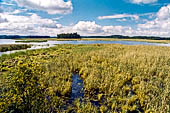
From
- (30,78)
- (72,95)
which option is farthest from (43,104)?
(72,95)

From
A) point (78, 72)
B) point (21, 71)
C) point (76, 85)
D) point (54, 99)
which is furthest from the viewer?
point (78, 72)

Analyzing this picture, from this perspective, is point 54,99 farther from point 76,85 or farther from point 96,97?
point 76,85

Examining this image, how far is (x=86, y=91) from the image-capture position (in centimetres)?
694

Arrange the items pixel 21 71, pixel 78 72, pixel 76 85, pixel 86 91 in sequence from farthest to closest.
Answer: pixel 78 72 < pixel 76 85 < pixel 86 91 < pixel 21 71

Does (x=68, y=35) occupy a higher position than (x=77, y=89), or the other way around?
(x=68, y=35)

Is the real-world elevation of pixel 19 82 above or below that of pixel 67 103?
above

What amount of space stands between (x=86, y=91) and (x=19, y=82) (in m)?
4.15

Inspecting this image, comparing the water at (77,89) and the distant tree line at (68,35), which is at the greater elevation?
the distant tree line at (68,35)

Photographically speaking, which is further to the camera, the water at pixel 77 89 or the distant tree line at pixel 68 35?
the distant tree line at pixel 68 35

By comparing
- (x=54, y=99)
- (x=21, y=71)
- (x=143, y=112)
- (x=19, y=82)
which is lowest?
(x=143, y=112)

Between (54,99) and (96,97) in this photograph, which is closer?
(54,99)

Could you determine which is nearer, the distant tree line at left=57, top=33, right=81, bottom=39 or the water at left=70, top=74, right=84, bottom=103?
the water at left=70, top=74, right=84, bottom=103

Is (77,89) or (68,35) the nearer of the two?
(77,89)

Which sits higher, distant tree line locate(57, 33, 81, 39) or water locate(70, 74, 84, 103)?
distant tree line locate(57, 33, 81, 39)
